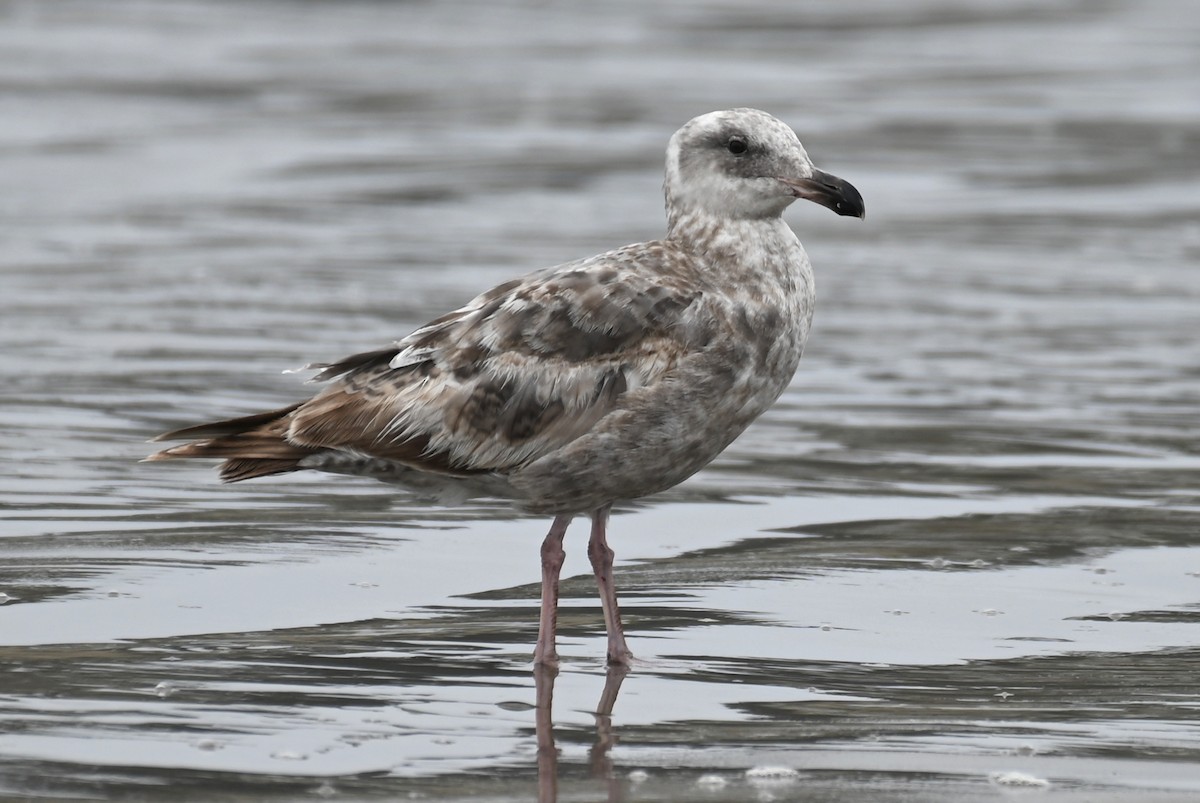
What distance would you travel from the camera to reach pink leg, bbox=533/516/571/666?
6.34m

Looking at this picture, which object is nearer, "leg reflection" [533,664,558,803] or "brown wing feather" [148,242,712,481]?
"leg reflection" [533,664,558,803]

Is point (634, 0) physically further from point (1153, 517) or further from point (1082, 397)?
point (1153, 517)

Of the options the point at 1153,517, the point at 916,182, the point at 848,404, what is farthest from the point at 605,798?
the point at 916,182

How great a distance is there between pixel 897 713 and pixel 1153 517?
2.89 meters

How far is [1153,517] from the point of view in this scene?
8.32 metres

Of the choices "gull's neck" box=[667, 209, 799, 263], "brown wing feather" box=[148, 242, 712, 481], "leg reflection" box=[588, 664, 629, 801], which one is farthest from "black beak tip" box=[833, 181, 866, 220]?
"leg reflection" box=[588, 664, 629, 801]

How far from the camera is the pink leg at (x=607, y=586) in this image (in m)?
6.47

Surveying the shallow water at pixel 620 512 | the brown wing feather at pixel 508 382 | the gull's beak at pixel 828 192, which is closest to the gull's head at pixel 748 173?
the gull's beak at pixel 828 192

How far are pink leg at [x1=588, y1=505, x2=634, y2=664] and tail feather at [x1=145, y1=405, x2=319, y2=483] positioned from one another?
996 mm

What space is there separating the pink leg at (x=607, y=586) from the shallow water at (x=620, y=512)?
127 mm

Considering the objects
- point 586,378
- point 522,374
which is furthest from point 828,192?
point 522,374

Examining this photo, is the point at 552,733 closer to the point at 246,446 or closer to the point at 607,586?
the point at 607,586

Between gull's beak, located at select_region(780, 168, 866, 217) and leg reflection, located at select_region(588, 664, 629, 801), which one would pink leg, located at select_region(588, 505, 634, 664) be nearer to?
leg reflection, located at select_region(588, 664, 629, 801)

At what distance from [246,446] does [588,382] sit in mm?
1164
